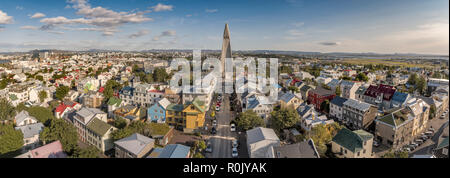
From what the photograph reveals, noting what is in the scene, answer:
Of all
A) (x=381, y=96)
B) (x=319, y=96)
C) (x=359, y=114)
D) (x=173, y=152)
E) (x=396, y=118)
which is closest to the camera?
(x=173, y=152)

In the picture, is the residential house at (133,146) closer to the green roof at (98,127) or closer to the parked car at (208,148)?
the green roof at (98,127)

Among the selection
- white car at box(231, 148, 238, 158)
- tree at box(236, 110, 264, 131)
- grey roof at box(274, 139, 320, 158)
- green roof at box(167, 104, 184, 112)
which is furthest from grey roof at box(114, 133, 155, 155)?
grey roof at box(274, 139, 320, 158)

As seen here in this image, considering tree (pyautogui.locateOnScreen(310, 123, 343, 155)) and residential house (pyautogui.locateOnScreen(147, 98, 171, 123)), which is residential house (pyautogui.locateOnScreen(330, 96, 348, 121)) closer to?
tree (pyautogui.locateOnScreen(310, 123, 343, 155))

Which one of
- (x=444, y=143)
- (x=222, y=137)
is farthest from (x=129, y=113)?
(x=444, y=143)

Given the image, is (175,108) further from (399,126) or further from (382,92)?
(382,92)

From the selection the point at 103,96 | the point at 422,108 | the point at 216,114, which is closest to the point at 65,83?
the point at 103,96

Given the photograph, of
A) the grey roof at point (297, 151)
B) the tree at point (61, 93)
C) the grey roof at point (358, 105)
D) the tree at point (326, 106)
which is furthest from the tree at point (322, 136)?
the tree at point (61, 93)
